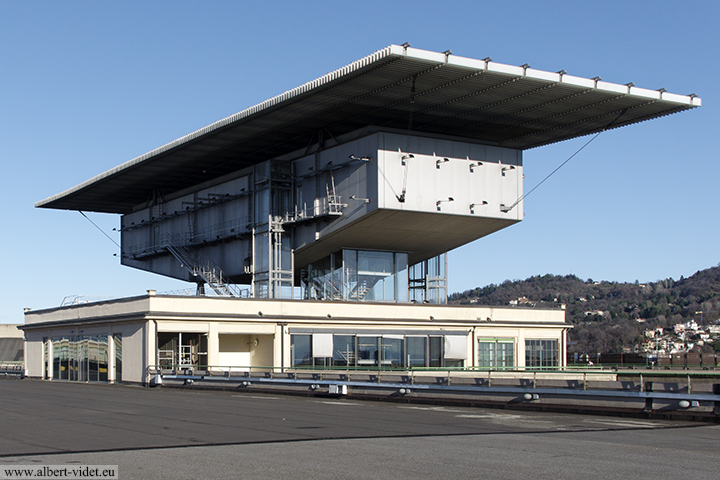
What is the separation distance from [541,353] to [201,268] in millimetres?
Result: 30573

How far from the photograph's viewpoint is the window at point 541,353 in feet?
215

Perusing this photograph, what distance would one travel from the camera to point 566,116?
56031 millimetres

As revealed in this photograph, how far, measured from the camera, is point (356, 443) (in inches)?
647

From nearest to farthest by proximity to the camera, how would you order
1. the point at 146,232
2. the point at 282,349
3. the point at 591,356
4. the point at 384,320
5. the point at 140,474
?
the point at 140,474, the point at 282,349, the point at 384,320, the point at 146,232, the point at 591,356

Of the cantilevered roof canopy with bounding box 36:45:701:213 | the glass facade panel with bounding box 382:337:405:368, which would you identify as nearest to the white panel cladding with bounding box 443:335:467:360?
the glass facade panel with bounding box 382:337:405:368

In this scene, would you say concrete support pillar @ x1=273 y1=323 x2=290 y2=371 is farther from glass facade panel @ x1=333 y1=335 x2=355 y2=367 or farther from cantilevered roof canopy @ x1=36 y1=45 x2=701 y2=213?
cantilevered roof canopy @ x1=36 y1=45 x2=701 y2=213

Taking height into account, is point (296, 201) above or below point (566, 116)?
below

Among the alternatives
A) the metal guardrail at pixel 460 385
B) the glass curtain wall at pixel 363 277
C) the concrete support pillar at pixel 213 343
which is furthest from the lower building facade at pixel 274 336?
the metal guardrail at pixel 460 385

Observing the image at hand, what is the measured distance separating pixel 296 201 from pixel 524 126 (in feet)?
57.6

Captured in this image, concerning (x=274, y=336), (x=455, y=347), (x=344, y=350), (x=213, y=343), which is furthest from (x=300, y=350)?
(x=455, y=347)

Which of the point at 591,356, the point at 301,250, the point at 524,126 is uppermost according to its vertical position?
the point at 524,126

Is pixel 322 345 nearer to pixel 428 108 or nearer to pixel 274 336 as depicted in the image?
pixel 274 336

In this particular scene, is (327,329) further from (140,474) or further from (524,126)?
(140,474)

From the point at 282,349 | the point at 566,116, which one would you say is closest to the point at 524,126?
the point at 566,116
